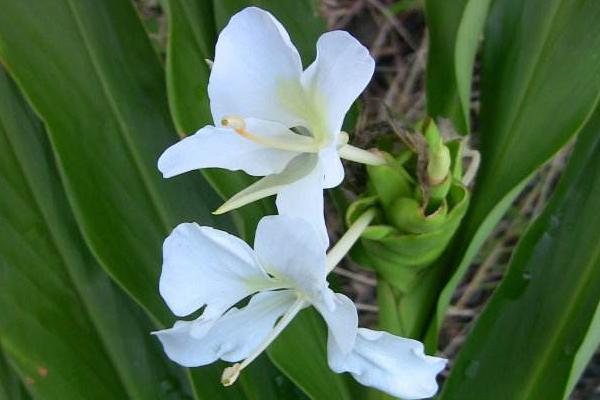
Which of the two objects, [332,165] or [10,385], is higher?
[332,165]

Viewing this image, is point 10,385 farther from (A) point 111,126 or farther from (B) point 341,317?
(B) point 341,317

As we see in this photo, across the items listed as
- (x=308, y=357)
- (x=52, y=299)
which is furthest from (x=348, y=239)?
(x=52, y=299)

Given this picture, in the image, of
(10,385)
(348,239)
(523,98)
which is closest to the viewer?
(348,239)

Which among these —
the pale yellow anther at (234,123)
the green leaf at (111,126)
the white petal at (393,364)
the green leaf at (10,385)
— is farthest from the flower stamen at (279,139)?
the green leaf at (10,385)

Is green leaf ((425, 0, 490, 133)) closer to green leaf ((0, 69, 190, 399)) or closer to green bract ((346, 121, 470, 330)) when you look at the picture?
green bract ((346, 121, 470, 330))

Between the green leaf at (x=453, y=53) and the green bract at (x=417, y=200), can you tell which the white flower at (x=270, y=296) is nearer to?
the green bract at (x=417, y=200)
